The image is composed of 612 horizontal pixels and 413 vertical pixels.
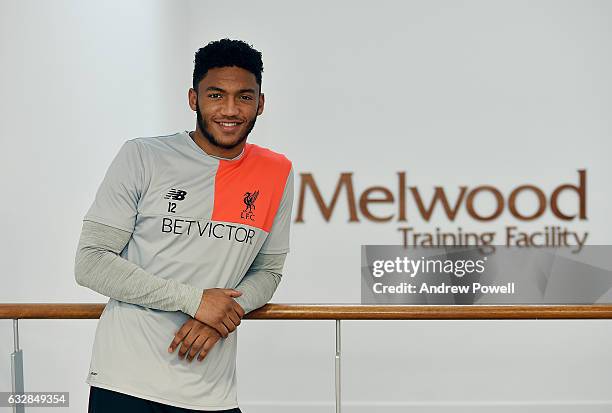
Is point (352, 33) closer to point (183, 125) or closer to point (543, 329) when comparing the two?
point (183, 125)

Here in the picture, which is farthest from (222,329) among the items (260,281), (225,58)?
(225,58)

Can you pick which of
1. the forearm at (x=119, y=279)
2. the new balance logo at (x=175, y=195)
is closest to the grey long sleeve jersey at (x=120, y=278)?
the forearm at (x=119, y=279)

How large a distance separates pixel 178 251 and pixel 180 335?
17 centimetres

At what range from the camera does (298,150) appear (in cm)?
470

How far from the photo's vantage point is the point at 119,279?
1436mm

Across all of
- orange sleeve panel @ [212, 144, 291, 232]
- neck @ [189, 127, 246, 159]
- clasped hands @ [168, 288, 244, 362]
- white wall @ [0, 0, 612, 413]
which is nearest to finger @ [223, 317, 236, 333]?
clasped hands @ [168, 288, 244, 362]

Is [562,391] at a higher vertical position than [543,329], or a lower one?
lower

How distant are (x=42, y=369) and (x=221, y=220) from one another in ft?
5.85

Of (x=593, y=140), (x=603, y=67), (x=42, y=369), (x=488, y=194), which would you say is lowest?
(x=42, y=369)

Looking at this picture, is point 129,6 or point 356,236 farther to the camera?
point 356,236

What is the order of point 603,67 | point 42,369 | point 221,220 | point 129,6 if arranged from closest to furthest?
point 221,220 → point 42,369 → point 129,6 → point 603,67

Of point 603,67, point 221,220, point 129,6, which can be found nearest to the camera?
point 221,220

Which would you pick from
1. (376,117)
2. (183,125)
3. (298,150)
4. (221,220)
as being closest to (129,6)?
(183,125)

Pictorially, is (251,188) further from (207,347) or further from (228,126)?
(207,347)
